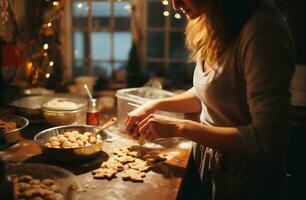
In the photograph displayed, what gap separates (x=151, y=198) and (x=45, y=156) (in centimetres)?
67

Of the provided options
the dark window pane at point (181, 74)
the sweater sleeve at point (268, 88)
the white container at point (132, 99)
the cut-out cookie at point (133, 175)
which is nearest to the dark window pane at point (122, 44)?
the dark window pane at point (181, 74)

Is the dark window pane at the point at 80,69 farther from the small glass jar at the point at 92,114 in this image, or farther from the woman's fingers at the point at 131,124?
the woman's fingers at the point at 131,124

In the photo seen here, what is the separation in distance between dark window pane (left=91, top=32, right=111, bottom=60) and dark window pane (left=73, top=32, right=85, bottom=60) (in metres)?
0.11

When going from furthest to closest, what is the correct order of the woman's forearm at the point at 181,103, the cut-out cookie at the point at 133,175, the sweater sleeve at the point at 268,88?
the woman's forearm at the point at 181,103 < the cut-out cookie at the point at 133,175 < the sweater sleeve at the point at 268,88

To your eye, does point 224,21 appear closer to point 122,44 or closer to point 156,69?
point 156,69

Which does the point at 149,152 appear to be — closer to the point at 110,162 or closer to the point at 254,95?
the point at 110,162

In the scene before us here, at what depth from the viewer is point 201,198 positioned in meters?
1.64

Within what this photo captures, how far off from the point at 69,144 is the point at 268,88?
3.15ft

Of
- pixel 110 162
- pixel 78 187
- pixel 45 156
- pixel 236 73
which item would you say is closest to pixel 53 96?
pixel 45 156

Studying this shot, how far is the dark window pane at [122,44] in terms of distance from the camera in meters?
3.65

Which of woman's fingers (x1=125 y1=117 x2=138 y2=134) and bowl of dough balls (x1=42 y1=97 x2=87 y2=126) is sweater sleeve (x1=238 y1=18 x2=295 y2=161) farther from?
bowl of dough balls (x1=42 y1=97 x2=87 y2=126)

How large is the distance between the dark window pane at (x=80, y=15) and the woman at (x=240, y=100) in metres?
2.28

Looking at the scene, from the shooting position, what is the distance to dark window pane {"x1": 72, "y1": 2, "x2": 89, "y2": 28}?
11.9 feet

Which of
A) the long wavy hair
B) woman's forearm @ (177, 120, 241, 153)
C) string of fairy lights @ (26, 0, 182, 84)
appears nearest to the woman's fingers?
woman's forearm @ (177, 120, 241, 153)
